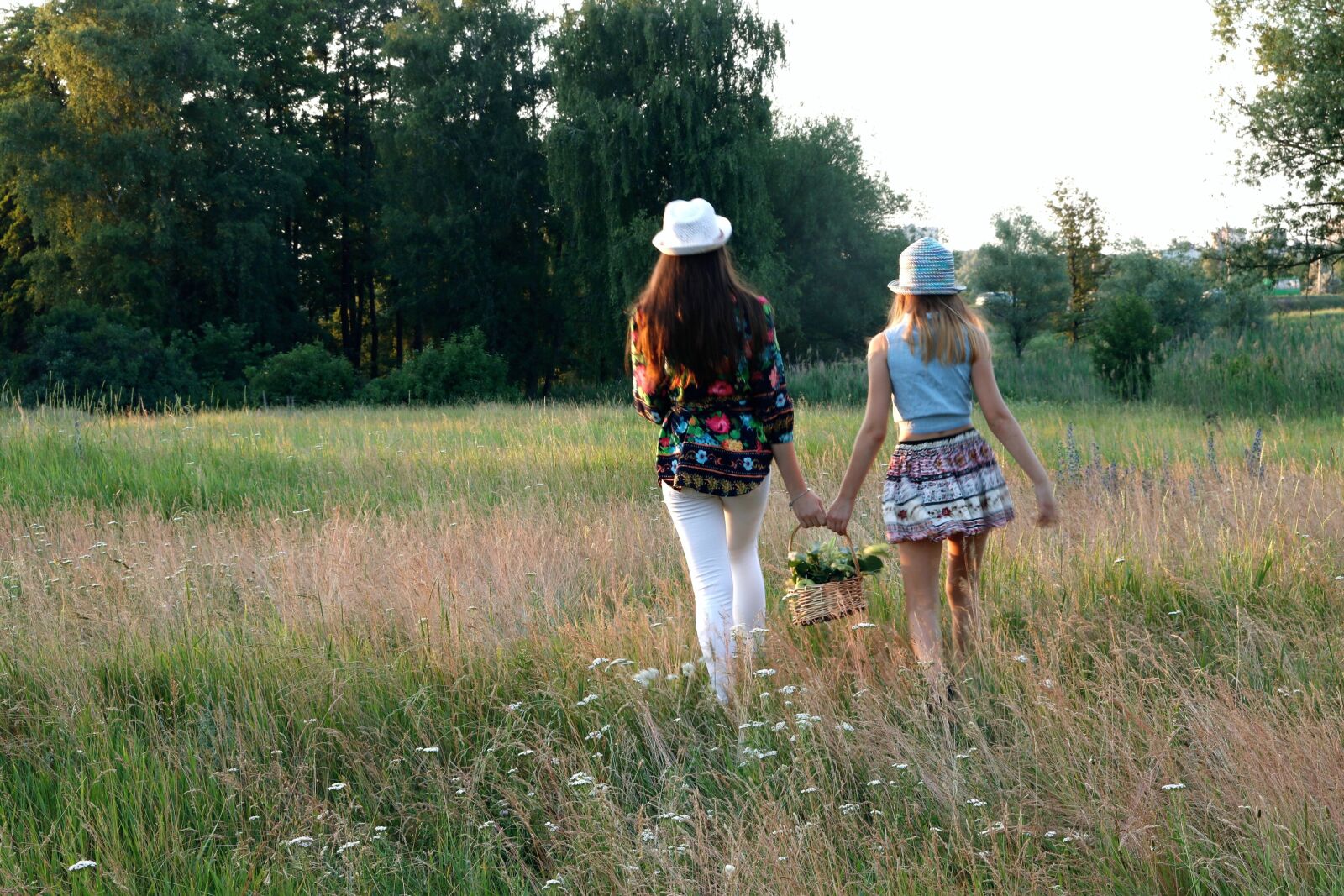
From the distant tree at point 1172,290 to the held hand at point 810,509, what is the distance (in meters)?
43.1

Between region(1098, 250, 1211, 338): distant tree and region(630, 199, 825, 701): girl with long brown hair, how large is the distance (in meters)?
43.2

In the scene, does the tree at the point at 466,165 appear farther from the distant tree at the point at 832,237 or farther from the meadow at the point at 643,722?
the meadow at the point at 643,722

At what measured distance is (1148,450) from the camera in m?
11.0

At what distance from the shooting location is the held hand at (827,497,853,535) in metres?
Result: 4.38

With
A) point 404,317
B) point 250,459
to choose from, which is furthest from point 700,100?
point 250,459

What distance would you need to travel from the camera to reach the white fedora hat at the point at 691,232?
4211mm

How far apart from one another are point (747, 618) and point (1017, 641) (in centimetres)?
122

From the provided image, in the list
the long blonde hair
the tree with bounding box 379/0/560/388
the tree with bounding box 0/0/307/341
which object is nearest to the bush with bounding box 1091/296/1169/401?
the long blonde hair

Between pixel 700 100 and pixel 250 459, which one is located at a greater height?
pixel 700 100

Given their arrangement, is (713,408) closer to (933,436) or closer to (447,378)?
(933,436)

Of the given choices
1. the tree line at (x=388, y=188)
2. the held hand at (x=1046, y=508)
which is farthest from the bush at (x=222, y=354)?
the held hand at (x=1046, y=508)

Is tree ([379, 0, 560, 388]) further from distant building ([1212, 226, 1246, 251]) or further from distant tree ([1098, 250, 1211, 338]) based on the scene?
distant tree ([1098, 250, 1211, 338])

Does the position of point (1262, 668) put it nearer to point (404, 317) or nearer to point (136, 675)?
point (136, 675)

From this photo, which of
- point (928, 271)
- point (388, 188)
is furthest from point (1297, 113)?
point (388, 188)
